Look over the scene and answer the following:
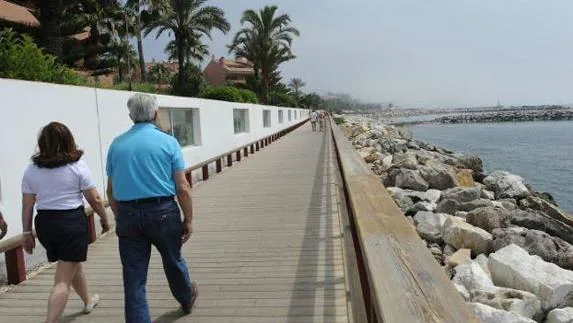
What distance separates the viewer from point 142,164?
3621mm

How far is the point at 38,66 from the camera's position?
32.4ft

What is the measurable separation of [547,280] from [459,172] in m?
11.4

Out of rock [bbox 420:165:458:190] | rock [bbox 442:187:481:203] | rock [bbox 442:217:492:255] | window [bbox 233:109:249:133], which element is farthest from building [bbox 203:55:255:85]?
rock [bbox 442:217:492:255]

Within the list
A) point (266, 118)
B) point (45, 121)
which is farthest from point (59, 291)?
point (266, 118)

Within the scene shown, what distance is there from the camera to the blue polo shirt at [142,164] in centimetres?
362

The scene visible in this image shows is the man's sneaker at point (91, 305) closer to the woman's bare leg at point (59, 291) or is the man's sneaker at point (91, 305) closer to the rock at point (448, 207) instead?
the woman's bare leg at point (59, 291)

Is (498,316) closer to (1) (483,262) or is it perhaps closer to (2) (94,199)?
(1) (483,262)

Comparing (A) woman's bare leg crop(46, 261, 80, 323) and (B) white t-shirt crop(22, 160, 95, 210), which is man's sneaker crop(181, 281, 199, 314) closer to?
(A) woman's bare leg crop(46, 261, 80, 323)

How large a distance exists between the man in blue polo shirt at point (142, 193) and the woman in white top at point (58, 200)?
0.29m

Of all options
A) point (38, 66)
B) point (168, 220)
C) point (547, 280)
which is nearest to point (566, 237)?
point (547, 280)

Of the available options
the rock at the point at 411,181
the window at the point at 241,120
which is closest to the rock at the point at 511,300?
the rock at the point at 411,181

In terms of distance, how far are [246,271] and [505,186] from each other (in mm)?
11803

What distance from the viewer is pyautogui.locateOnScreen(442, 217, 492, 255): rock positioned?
27.0 ft

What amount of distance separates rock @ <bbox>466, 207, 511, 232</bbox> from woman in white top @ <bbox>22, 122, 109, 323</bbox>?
7.50 m
